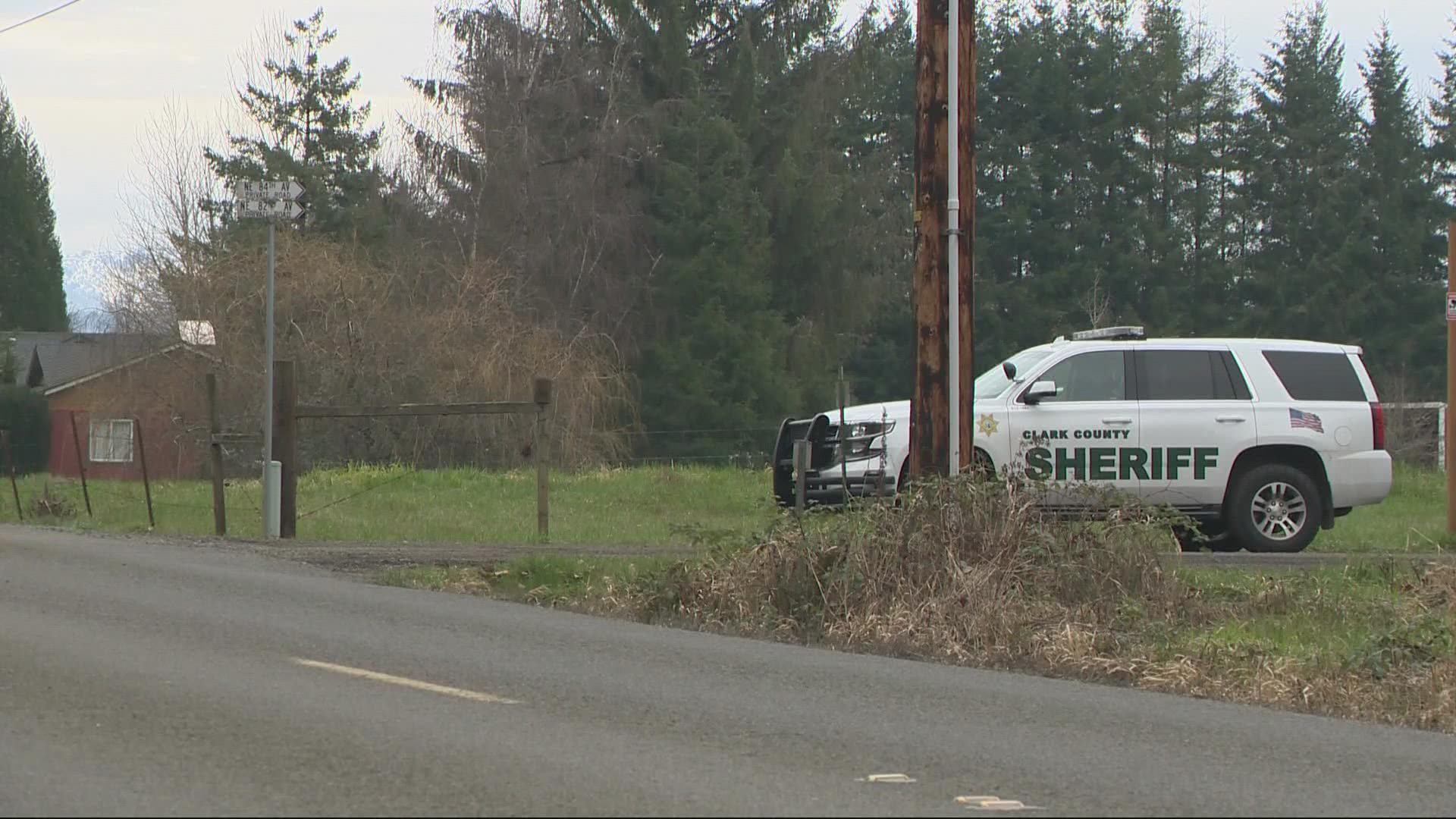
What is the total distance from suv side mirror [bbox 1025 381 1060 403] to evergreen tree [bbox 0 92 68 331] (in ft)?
258

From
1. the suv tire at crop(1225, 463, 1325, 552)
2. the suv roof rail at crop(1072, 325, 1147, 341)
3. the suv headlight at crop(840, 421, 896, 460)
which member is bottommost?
the suv tire at crop(1225, 463, 1325, 552)

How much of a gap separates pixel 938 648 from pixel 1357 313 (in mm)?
46187

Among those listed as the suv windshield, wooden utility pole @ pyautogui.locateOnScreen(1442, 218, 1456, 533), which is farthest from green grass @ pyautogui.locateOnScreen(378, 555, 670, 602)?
wooden utility pole @ pyautogui.locateOnScreen(1442, 218, 1456, 533)

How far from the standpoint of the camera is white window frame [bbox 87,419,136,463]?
4319 centimetres

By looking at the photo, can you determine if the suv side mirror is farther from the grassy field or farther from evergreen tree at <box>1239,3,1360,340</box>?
evergreen tree at <box>1239,3,1360,340</box>

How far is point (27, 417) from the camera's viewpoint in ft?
168

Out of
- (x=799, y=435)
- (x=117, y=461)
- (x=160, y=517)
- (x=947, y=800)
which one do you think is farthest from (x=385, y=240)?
(x=947, y=800)

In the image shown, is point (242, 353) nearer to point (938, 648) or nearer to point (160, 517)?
point (160, 517)

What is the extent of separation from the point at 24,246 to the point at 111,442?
1795 inches

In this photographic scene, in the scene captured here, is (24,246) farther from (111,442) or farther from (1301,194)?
(1301,194)

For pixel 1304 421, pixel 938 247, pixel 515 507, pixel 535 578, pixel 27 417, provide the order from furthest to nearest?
1. pixel 27 417
2. pixel 515 507
3. pixel 1304 421
4. pixel 535 578
5. pixel 938 247

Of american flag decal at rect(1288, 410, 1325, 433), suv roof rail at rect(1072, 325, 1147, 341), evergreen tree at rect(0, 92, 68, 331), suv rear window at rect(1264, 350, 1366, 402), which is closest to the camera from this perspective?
american flag decal at rect(1288, 410, 1325, 433)

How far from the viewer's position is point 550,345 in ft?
123

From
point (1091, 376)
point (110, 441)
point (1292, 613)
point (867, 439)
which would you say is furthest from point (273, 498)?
point (110, 441)
